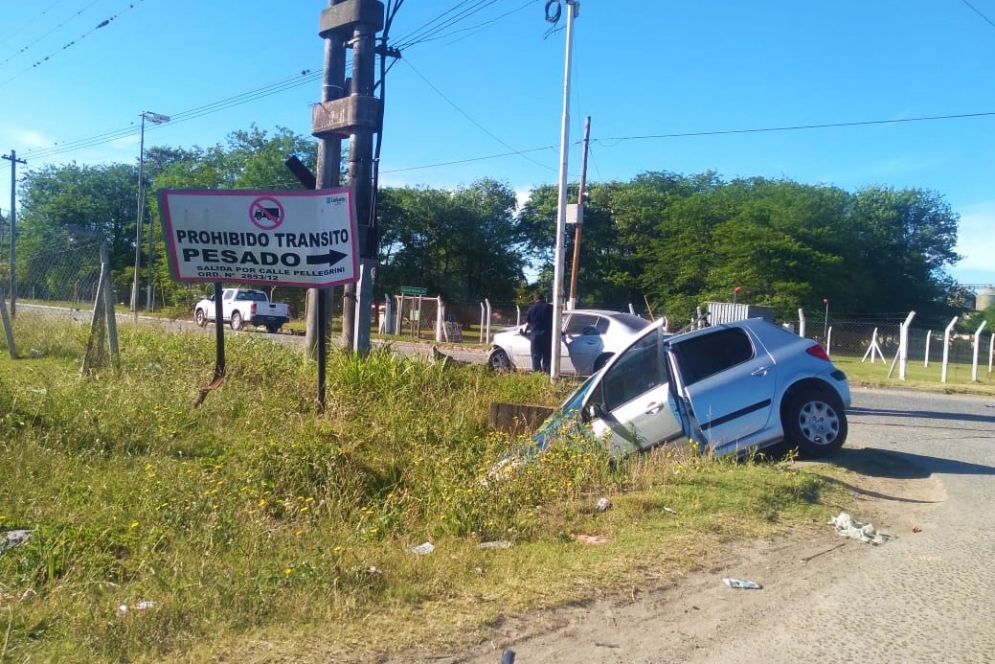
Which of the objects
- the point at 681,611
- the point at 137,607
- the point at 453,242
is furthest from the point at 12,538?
the point at 453,242

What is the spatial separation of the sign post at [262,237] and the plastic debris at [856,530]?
5327mm

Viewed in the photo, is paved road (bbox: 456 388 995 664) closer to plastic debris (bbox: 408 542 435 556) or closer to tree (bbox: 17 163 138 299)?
plastic debris (bbox: 408 542 435 556)

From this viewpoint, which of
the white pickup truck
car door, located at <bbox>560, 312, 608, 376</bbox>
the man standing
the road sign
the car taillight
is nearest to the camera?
the car taillight

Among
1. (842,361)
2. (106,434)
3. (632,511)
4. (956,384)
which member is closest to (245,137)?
(842,361)

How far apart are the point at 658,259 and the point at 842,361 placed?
20326mm

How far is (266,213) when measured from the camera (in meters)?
8.79

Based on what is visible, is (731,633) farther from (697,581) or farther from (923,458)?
(923,458)

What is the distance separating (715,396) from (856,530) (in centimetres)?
209

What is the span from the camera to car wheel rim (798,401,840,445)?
7938 millimetres

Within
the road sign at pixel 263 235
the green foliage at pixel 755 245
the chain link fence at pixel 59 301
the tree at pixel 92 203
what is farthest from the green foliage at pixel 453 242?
the road sign at pixel 263 235

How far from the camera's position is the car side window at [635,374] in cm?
748

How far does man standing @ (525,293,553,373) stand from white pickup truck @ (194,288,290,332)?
1809 centimetres

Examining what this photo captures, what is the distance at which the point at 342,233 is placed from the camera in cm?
877

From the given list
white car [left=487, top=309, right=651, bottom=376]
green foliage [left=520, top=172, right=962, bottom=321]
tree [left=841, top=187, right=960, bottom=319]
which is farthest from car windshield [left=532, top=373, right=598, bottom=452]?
tree [left=841, top=187, right=960, bottom=319]
